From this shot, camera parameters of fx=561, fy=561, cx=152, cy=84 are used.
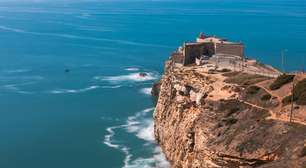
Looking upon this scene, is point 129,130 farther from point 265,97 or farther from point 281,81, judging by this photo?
point 265,97

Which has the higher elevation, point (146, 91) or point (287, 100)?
point (287, 100)

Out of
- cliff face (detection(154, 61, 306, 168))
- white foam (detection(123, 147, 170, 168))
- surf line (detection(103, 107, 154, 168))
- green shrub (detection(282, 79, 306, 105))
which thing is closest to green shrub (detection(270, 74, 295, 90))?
cliff face (detection(154, 61, 306, 168))

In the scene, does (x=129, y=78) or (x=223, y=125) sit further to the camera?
(x=129, y=78)

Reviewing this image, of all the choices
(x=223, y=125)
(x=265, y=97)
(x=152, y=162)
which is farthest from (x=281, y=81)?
(x=152, y=162)

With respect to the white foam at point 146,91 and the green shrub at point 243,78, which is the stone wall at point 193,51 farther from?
the white foam at point 146,91

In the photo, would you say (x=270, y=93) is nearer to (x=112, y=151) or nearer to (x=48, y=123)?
(x=112, y=151)

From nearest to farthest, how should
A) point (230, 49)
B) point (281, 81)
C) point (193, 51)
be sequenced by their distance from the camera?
1. point (281, 81)
2. point (230, 49)
3. point (193, 51)
